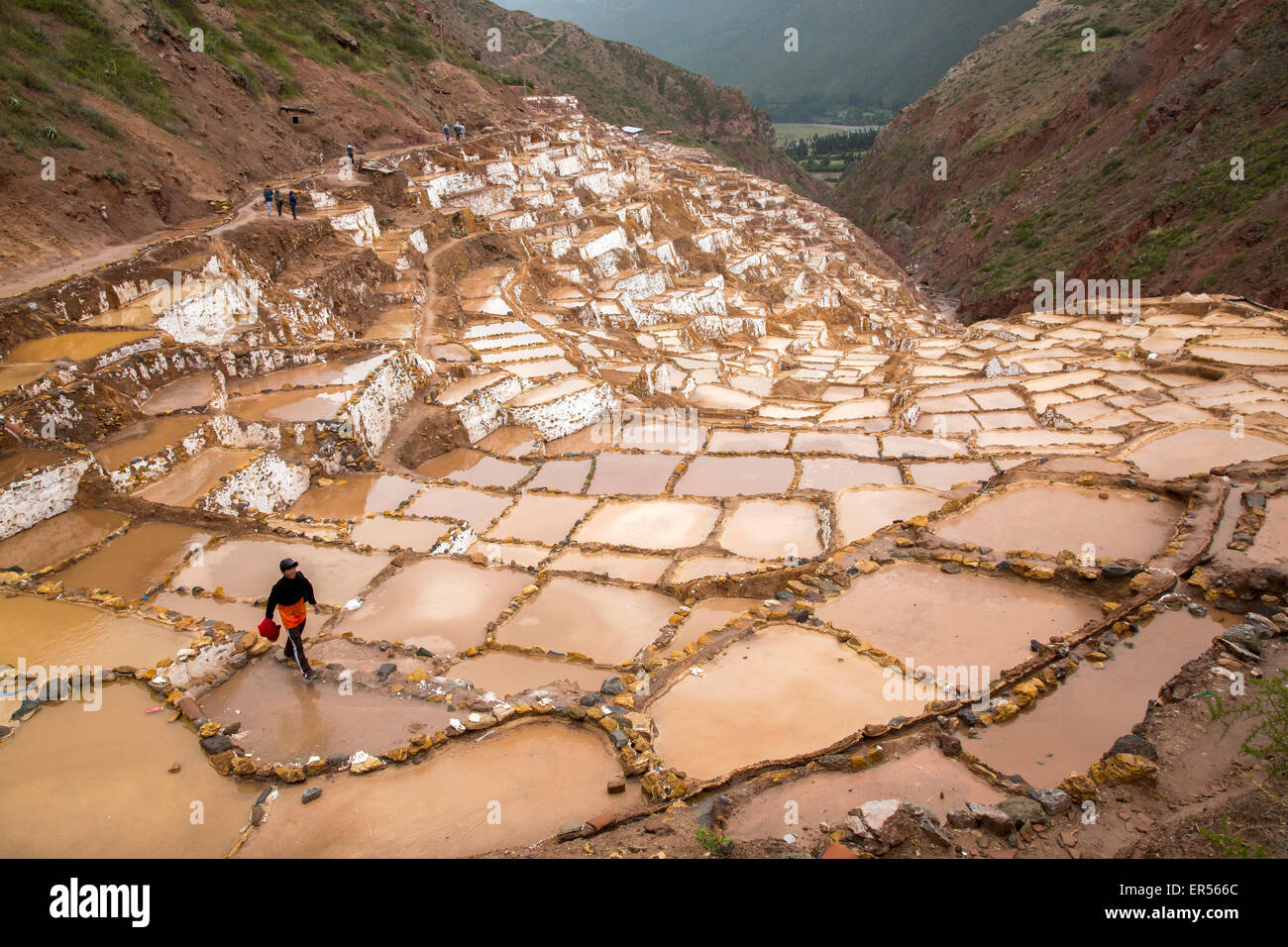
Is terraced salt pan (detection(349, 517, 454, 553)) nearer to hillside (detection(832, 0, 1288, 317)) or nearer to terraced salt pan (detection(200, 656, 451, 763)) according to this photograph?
terraced salt pan (detection(200, 656, 451, 763))

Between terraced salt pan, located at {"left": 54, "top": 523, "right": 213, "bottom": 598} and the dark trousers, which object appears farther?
terraced salt pan, located at {"left": 54, "top": 523, "right": 213, "bottom": 598}

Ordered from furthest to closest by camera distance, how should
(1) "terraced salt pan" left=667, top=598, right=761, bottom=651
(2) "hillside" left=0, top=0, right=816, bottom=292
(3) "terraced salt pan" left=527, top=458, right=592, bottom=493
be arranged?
(2) "hillside" left=0, top=0, right=816, bottom=292 < (3) "terraced salt pan" left=527, top=458, right=592, bottom=493 < (1) "terraced salt pan" left=667, top=598, right=761, bottom=651

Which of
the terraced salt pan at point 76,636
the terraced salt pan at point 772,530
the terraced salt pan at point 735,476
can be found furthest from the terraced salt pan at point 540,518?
the terraced salt pan at point 76,636

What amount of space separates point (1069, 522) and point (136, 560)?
36.8 feet

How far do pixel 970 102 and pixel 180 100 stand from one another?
62335 millimetres

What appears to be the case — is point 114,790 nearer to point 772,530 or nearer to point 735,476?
point 772,530

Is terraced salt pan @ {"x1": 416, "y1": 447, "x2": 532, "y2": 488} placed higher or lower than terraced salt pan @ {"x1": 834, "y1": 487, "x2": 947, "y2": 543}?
higher

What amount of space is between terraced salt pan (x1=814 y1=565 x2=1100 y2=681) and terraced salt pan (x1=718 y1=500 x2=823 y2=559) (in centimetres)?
180

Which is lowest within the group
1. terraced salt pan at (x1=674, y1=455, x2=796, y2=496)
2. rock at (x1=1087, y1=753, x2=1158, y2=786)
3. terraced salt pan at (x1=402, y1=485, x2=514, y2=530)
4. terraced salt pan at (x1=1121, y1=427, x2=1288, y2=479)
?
rock at (x1=1087, y1=753, x2=1158, y2=786)

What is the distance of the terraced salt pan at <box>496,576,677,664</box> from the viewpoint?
23.2ft

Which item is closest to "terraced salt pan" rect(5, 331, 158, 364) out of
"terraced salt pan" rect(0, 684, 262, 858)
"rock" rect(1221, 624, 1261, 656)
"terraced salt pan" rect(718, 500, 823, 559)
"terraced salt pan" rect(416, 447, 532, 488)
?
"terraced salt pan" rect(416, 447, 532, 488)

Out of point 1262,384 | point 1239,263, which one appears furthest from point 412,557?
point 1239,263

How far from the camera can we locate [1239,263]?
23.5 metres
